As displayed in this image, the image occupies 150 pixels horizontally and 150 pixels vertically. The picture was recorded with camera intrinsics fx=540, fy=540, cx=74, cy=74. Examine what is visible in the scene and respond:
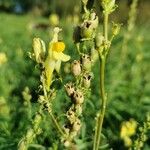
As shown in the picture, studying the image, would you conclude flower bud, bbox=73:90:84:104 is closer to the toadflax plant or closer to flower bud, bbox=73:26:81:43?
the toadflax plant

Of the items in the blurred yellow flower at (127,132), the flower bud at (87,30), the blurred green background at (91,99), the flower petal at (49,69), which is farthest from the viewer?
the blurred yellow flower at (127,132)

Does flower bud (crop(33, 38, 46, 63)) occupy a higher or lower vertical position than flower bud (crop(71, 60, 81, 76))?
higher

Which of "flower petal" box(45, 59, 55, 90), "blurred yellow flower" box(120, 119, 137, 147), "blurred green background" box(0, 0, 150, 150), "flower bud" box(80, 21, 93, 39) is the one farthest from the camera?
"blurred yellow flower" box(120, 119, 137, 147)

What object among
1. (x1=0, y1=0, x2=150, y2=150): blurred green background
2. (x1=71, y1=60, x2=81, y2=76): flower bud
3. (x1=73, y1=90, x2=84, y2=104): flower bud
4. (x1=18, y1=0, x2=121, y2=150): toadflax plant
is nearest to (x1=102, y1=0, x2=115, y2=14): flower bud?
(x1=18, y1=0, x2=121, y2=150): toadflax plant

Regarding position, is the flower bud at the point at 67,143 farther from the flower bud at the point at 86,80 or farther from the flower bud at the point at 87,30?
the flower bud at the point at 87,30

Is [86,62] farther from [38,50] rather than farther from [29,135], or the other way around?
[29,135]

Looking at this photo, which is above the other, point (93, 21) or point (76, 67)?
point (93, 21)

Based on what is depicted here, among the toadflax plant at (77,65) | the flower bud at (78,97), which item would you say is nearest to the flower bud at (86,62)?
the toadflax plant at (77,65)

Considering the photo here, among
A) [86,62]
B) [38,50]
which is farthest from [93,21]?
[38,50]

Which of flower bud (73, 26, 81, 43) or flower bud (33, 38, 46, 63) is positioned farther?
flower bud (33, 38, 46, 63)

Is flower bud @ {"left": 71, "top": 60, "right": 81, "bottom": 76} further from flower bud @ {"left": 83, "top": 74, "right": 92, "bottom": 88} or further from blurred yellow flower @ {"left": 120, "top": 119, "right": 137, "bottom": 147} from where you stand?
blurred yellow flower @ {"left": 120, "top": 119, "right": 137, "bottom": 147}

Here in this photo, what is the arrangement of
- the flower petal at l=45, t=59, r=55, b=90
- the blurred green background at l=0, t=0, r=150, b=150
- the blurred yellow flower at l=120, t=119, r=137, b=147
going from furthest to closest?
the blurred yellow flower at l=120, t=119, r=137, b=147 < the blurred green background at l=0, t=0, r=150, b=150 < the flower petal at l=45, t=59, r=55, b=90

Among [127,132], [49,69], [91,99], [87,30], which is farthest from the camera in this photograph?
[91,99]

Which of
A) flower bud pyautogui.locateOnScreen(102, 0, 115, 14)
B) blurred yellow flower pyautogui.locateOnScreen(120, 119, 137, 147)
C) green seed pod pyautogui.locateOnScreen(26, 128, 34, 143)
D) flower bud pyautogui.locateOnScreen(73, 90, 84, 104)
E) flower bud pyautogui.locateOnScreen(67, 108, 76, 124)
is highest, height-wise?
flower bud pyautogui.locateOnScreen(102, 0, 115, 14)
